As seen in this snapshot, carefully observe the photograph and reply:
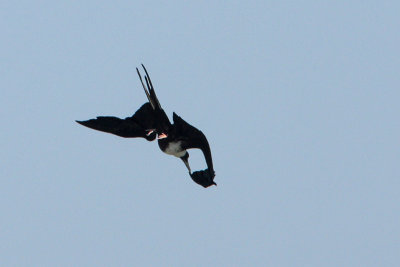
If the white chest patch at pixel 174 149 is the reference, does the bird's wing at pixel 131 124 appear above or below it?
above

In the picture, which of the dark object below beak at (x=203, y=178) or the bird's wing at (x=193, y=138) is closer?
the dark object below beak at (x=203, y=178)

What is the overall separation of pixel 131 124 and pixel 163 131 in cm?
92

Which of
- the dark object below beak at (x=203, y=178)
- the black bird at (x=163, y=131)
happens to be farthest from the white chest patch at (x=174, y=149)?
the dark object below beak at (x=203, y=178)

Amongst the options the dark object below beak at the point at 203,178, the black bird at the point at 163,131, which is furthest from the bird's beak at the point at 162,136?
the dark object below beak at the point at 203,178

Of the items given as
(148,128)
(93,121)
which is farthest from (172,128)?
(93,121)

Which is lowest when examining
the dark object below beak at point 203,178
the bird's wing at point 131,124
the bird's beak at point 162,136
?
the dark object below beak at point 203,178

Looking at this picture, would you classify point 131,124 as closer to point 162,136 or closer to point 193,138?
point 162,136

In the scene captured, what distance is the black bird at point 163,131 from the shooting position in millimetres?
19172

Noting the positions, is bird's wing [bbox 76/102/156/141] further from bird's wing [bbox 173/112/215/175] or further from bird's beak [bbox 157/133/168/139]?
bird's wing [bbox 173/112/215/175]

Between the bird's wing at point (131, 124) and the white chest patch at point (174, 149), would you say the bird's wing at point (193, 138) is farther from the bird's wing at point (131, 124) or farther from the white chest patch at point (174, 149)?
the bird's wing at point (131, 124)

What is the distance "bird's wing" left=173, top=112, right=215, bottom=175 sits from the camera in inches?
754

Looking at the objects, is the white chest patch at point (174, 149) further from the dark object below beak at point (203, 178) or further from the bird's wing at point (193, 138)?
the dark object below beak at point (203, 178)

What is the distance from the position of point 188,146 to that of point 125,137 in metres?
1.62

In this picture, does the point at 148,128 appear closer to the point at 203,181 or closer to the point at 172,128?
the point at 172,128
